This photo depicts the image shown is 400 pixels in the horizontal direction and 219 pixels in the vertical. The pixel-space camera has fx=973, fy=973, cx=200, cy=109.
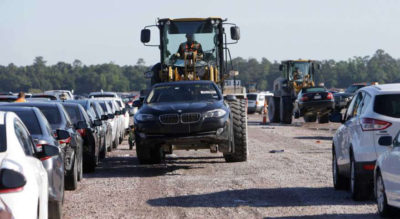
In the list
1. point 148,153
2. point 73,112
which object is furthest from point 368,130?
point 73,112

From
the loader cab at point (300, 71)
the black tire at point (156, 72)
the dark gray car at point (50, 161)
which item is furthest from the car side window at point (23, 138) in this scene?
the loader cab at point (300, 71)

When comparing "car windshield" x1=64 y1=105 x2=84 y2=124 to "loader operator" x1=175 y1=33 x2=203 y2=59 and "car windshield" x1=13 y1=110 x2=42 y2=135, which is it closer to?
"loader operator" x1=175 y1=33 x2=203 y2=59

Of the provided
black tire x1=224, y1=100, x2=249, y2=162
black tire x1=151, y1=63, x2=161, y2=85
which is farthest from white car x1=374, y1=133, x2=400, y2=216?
black tire x1=151, y1=63, x2=161, y2=85

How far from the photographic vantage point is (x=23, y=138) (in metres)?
8.82

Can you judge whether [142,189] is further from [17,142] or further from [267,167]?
[17,142]

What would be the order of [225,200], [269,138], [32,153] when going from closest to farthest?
[32,153], [225,200], [269,138]

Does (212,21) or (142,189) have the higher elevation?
(212,21)

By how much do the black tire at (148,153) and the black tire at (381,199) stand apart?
7.17 m

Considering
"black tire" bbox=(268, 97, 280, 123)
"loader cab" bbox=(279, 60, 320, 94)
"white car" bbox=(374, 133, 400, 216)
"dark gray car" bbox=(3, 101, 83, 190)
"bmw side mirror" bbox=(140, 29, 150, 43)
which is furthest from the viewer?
"loader cab" bbox=(279, 60, 320, 94)

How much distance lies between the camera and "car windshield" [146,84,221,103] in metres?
19.2

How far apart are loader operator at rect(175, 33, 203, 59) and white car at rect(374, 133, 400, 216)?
501 inches

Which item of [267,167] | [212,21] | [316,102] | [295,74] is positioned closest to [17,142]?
[267,167]

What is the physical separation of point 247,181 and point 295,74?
30.2 metres

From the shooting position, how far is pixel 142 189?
1484cm
